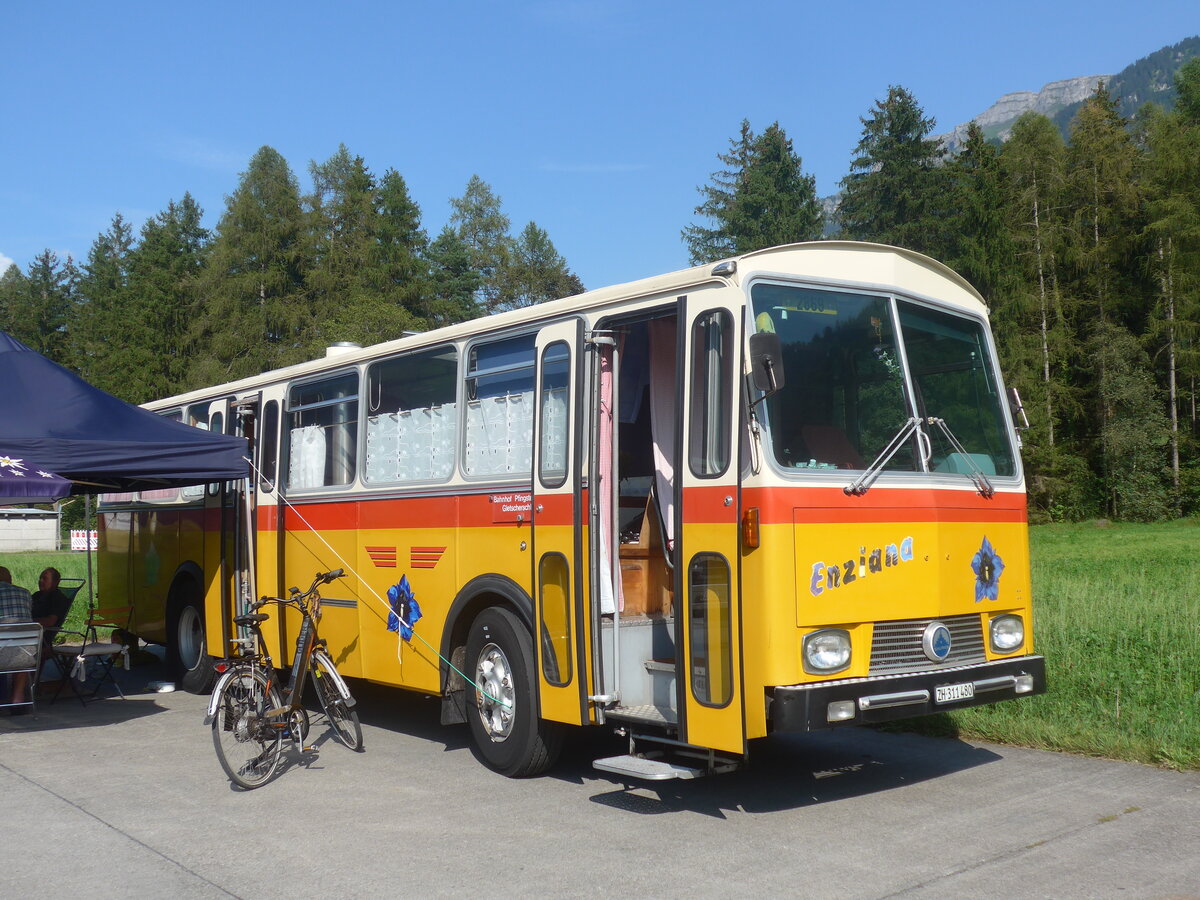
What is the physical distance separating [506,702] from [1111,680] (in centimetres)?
516

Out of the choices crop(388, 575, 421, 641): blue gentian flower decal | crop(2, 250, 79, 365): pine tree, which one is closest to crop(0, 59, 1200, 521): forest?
crop(2, 250, 79, 365): pine tree

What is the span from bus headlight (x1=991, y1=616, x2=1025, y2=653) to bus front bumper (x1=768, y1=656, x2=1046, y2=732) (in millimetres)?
120

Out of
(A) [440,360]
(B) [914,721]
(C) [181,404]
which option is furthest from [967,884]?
(C) [181,404]

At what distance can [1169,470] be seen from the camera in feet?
173

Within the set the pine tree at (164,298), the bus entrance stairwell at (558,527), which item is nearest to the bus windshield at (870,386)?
the bus entrance stairwell at (558,527)

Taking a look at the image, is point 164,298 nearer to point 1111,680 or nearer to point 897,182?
point 897,182

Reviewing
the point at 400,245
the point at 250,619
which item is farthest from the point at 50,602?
the point at 400,245

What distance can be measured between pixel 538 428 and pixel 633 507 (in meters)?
0.88

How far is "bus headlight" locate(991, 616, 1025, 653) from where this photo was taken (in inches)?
293

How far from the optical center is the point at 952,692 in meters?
6.84

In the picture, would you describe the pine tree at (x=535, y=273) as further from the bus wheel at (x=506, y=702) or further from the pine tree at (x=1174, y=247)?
the bus wheel at (x=506, y=702)

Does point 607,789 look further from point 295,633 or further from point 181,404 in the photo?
point 181,404

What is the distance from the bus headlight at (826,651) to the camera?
647 centimetres

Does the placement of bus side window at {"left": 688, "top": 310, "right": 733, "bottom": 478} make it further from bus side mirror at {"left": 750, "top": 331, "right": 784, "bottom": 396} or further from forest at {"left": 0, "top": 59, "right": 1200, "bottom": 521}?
forest at {"left": 0, "top": 59, "right": 1200, "bottom": 521}
